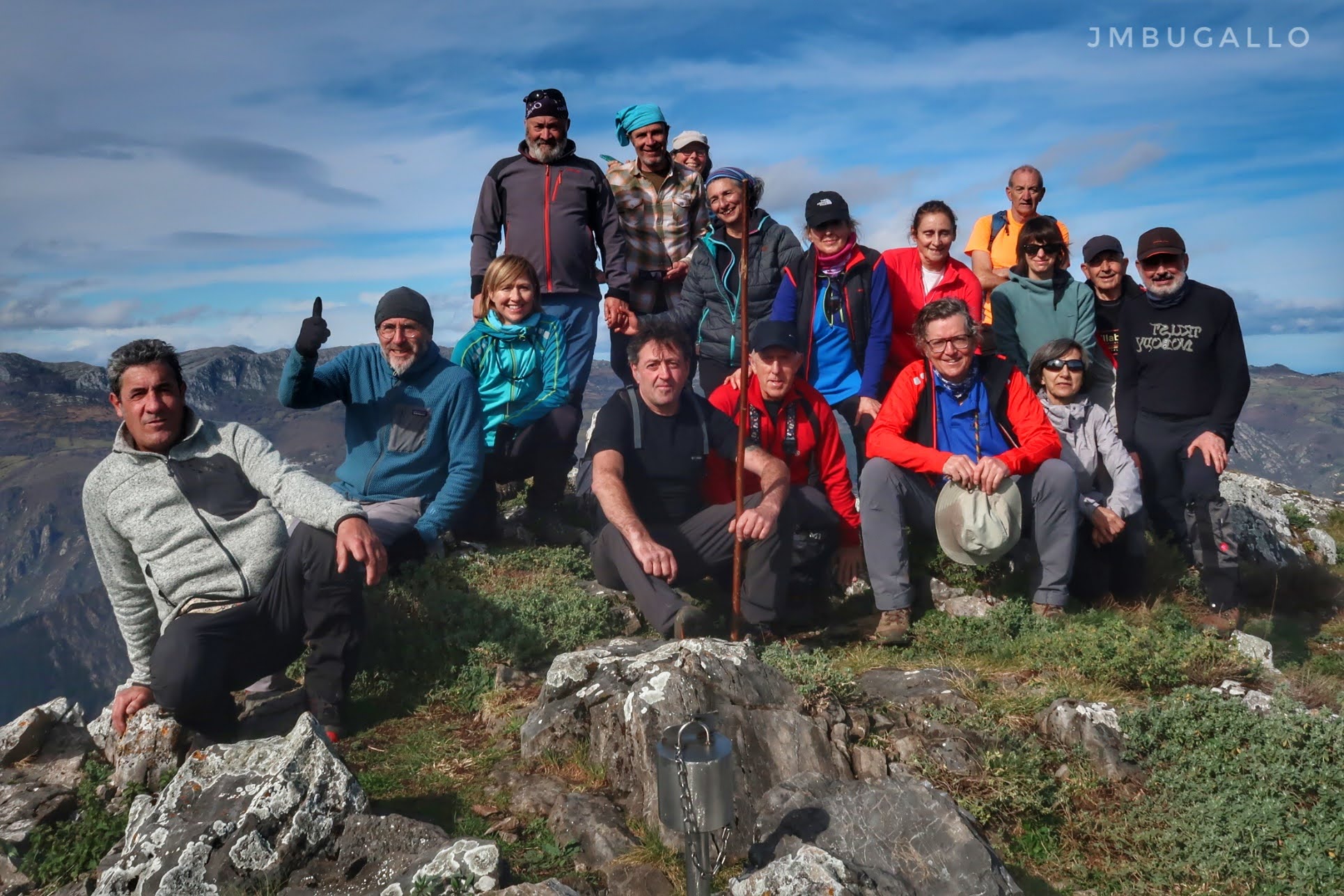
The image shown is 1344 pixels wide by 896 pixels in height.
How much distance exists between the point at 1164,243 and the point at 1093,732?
4759 mm

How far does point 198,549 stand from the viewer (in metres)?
5.77

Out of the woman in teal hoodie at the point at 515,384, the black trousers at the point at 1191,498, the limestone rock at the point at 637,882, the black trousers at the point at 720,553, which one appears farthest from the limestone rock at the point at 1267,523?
the limestone rock at the point at 637,882

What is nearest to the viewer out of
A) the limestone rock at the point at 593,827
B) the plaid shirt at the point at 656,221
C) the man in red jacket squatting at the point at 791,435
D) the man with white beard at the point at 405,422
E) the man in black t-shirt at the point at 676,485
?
the limestone rock at the point at 593,827

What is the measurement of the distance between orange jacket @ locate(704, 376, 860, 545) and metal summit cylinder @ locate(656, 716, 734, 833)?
3.92m

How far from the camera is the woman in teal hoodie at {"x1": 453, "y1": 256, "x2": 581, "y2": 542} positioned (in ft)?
27.6

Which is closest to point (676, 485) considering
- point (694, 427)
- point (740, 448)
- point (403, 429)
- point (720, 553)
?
point (694, 427)

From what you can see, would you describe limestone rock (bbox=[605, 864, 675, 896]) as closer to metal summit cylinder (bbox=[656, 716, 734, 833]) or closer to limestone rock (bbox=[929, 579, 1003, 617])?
metal summit cylinder (bbox=[656, 716, 734, 833])

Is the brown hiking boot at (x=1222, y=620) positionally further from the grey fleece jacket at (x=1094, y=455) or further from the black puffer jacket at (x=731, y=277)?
the black puffer jacket at (x=731, y=277)

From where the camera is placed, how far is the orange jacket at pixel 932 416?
7.48m

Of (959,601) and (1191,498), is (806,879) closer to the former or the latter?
(959,601)

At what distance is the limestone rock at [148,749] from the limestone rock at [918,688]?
4.21 metres

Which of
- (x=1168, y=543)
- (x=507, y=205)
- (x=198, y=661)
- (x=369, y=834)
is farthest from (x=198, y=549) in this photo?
(x=1168, y=543)

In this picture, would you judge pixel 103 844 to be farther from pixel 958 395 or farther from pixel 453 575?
pixel 958 395

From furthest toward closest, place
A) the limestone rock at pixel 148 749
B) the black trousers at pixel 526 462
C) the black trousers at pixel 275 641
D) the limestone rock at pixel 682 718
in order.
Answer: the black trousers at pixel 526 462, the black trousers at pixel 275 641, the limestone rock at pixel 148 749, the limestone rock at pixel 682 718
